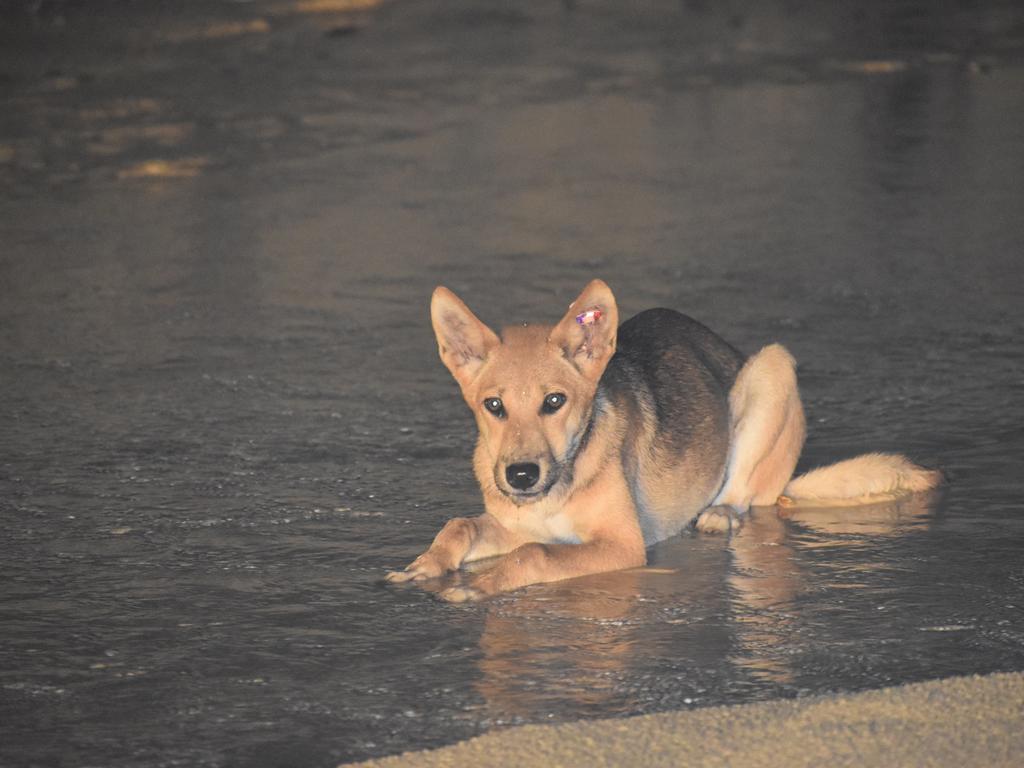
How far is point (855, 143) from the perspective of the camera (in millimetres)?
16484

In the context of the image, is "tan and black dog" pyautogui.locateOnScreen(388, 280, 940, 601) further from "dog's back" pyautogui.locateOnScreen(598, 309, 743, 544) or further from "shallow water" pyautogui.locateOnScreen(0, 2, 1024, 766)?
"shallow water" pyautogui.locateOnScreen(0, 2, 1024, 766)

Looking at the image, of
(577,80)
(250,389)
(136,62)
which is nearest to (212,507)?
(250,389)

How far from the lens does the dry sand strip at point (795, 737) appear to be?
480 centimetres

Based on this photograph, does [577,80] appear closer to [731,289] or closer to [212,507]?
[731,289]

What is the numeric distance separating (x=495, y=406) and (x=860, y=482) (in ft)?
5.91

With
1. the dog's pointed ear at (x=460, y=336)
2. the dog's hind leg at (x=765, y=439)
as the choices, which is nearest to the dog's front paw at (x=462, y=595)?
the dog's pointed ear at (x=460, y=336)

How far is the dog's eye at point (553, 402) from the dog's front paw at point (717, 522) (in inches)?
41.8

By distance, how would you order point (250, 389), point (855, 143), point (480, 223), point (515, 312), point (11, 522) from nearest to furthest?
1. point (11, 522)
2. point (250, 389)
3. point (515, 312)
4. point (480, 223)
5. point (855, 143)

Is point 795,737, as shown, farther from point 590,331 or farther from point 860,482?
point 860,482

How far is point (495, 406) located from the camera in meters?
6.64

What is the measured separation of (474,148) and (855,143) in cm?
360

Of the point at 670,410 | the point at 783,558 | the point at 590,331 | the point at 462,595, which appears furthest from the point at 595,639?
the point at 670,410

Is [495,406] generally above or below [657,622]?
above

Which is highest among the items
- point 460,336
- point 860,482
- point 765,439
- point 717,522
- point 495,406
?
point 460,336
